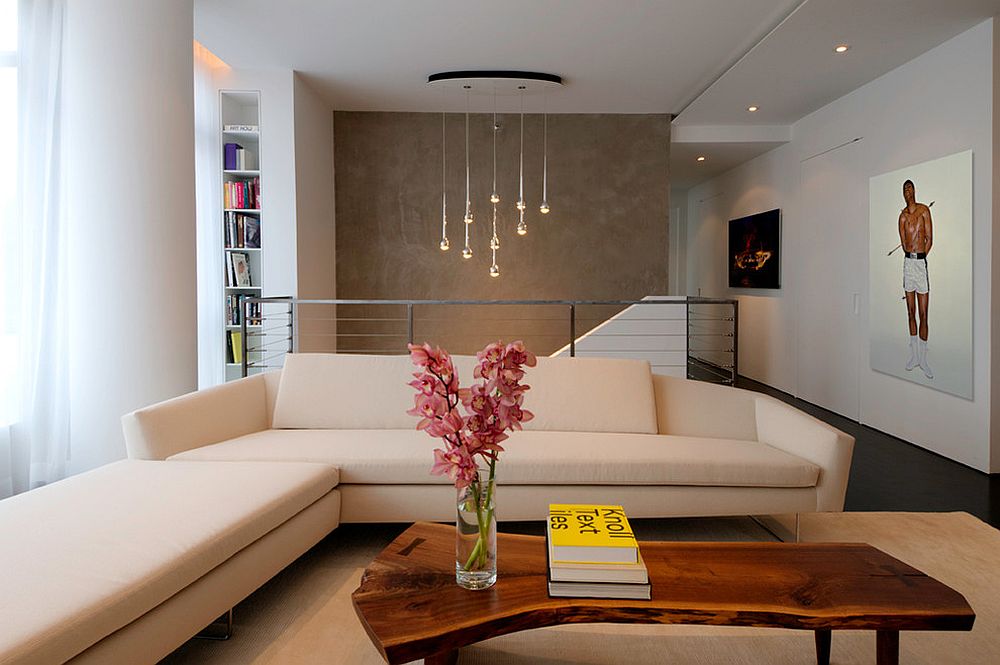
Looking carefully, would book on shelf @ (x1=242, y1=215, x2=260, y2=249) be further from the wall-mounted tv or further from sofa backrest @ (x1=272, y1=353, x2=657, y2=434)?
the wall-mounted tv

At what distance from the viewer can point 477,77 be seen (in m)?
6.32

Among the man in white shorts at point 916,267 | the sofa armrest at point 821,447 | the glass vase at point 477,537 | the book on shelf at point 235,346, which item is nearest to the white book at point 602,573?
the glass vase at point 477,537

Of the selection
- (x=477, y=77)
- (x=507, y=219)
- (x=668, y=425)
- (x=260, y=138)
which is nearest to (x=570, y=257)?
(x=507, y=219)

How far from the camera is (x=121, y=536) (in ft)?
6.70

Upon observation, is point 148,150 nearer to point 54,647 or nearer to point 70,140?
point 70,140

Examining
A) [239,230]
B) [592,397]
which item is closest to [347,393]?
[592,397]

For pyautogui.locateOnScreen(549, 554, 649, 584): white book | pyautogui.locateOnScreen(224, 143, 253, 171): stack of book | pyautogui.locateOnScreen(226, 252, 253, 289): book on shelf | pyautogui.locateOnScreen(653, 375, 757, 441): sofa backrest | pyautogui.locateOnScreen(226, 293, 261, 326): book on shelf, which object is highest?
pyautogui.locateOnScreen(224, 143, 253, 171): stack of book

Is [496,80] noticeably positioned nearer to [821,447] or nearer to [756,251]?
[756,251]

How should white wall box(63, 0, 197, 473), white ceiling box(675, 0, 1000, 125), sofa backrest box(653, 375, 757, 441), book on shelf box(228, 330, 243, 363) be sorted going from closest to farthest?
sofa backrest box(653, 375, 757, 441) < white wall box(63, 0, 197, 473) < white ceiling box(675, 0, 1000, 125) < book on shelf box(228, 330, 243, 363)

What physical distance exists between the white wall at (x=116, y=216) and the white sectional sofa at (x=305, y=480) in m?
0.77

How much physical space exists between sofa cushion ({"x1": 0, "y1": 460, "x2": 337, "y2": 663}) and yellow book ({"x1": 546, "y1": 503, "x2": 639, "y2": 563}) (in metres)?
0.94

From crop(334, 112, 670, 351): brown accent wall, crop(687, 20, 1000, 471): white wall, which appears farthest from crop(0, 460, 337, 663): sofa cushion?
crop(334, 112, 670, 351): brown accent wall

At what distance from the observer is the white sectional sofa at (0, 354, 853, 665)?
1.81m

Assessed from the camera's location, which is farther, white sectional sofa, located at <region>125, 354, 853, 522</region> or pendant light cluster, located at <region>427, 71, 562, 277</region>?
pendant light cluster, located at <region>427, 71, 562, 277</region>
